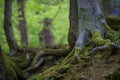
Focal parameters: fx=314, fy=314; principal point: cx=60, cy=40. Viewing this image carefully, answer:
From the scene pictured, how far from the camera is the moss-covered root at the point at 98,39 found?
722cm

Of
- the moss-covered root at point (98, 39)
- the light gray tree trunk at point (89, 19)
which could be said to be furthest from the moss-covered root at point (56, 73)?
the light gray tree trunk at point (89, 19)

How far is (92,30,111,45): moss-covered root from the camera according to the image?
284 inches

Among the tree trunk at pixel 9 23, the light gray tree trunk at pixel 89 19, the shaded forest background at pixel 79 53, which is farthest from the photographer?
the tree trunk at pixel 9 23

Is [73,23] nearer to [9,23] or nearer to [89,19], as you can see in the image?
[89,19]

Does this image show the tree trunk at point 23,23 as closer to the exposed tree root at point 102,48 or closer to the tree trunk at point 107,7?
the tree trunk at point 107,7

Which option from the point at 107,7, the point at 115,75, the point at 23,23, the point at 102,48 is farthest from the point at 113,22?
the point at 23,23

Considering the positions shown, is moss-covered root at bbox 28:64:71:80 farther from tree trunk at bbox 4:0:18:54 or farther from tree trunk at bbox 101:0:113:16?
tree trunk at bbox 101:0:113:16

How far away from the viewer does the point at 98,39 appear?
747 cm

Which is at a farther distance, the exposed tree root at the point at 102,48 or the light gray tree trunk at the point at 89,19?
the light gray tree trunk at the point at 89,19

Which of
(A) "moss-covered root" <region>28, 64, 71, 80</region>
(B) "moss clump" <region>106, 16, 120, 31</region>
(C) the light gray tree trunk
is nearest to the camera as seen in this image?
(A) "moss-covered root" <region>28, 64, 71, 80</region>

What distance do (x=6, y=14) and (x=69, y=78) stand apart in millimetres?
5600

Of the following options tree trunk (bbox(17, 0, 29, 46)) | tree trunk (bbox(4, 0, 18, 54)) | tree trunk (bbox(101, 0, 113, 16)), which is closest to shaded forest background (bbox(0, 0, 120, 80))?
tree trunk (bbox(4, 0, 18, 54))

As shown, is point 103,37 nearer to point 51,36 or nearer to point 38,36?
point 51,36

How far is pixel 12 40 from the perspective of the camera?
11.7m
